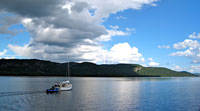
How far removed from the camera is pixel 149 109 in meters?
56.8

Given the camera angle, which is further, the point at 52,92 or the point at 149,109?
the point at 52,92

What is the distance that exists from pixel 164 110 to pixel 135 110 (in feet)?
25.1

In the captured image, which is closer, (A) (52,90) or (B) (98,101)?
(B) (98,101)

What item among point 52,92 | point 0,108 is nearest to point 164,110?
point 0,108

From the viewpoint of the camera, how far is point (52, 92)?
9594 centimetres

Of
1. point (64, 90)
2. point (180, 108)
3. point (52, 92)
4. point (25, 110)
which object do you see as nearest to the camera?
point (25, 110)

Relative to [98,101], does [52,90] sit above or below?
above

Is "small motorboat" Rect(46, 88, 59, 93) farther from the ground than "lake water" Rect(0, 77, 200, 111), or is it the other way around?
"small motorboat" Rect(46, 88, 59, 93)

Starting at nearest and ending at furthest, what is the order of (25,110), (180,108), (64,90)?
1. (25,110)
2. (180,108)
3. (64,90)

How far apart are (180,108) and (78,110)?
92.8 ft

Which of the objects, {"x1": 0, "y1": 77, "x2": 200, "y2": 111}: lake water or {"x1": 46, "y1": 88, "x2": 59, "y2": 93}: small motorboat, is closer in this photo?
{"x1": 0, "y1": 77, "x2": 200, "y2": 111}: lake water

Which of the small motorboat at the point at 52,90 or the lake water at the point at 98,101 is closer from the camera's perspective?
the lake water at the point at 98,101

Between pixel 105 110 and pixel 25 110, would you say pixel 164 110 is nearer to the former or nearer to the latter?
pixel 105 110

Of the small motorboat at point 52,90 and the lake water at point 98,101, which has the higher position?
the small motorboat at point 52,90
